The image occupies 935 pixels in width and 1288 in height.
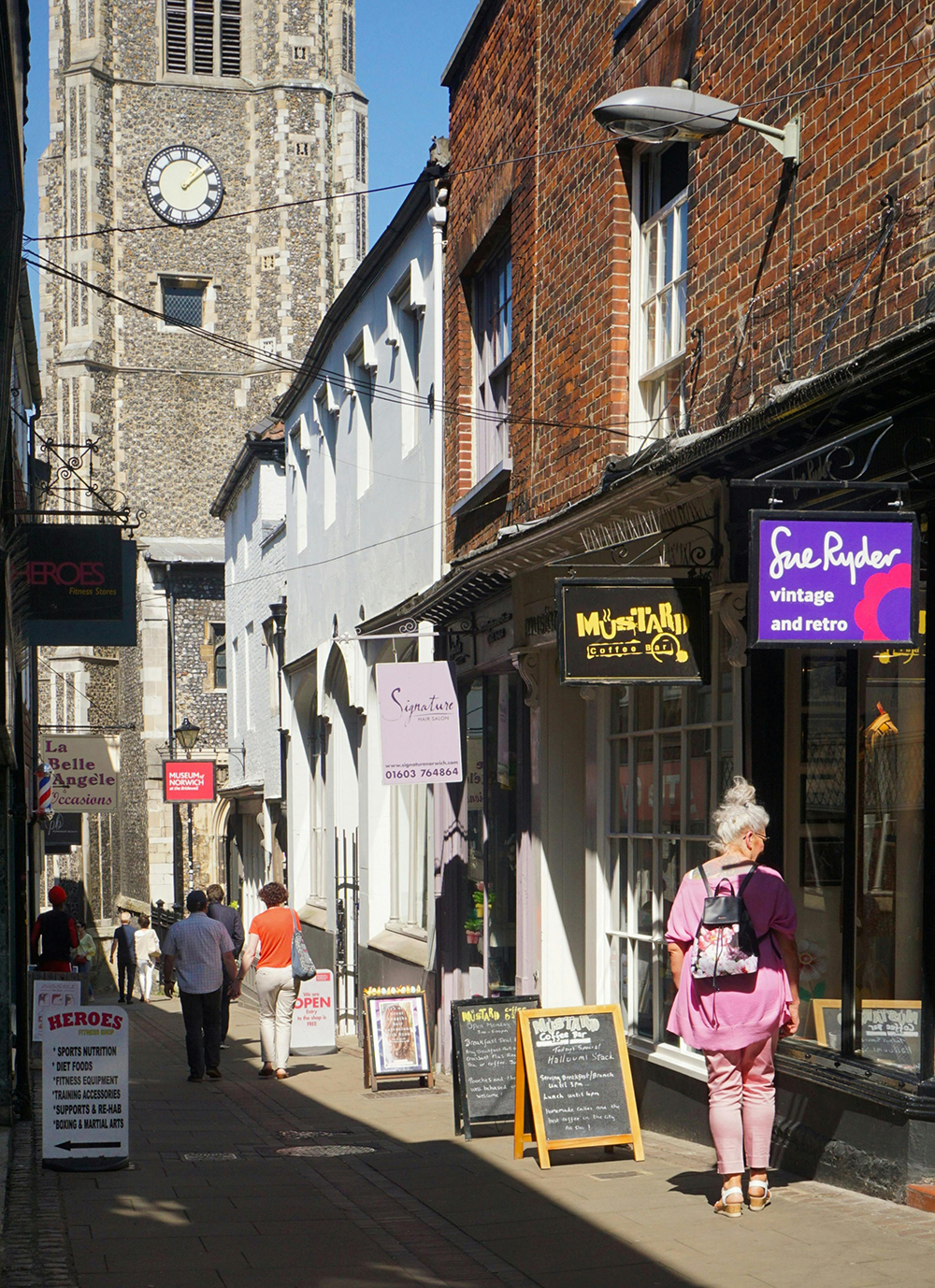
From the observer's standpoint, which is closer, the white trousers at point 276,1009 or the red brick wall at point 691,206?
the red brick wall at point 691,206

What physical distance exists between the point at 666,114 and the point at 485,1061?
5.58m

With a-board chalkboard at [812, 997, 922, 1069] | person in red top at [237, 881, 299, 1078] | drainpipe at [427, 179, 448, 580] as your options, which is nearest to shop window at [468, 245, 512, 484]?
drainpipe at [427, 179, 448, 580]

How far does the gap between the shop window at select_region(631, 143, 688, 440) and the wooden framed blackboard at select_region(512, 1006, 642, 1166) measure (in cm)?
349

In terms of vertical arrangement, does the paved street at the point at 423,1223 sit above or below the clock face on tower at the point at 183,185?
below

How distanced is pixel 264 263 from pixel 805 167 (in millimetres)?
41638

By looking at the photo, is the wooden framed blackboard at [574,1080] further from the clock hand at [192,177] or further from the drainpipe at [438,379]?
the clock hand at [192,177]

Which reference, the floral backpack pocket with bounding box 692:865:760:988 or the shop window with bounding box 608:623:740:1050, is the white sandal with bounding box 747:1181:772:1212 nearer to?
the floral backpack pocket with bounding box 692:865:760:988

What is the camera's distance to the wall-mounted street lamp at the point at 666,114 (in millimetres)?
7473

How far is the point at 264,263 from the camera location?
47.9m

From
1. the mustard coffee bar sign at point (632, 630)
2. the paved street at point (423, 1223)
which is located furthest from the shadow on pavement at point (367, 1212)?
the mustard coffee bar sign at point (632, 630)
